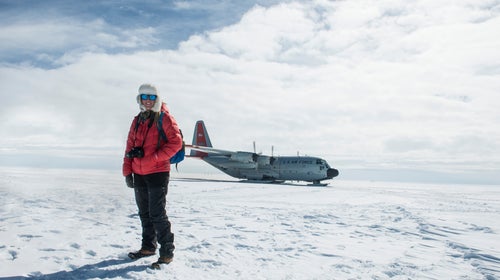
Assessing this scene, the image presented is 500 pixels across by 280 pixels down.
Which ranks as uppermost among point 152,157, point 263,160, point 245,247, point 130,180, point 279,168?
point 152,157

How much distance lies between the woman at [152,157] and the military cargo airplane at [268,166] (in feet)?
73.6

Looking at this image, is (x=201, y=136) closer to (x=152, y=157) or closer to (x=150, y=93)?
(x=150, y=93)

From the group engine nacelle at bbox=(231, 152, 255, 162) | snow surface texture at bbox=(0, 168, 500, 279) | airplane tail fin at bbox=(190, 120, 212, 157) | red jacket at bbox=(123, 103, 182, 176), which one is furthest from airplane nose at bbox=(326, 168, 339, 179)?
red jacket at bbox=(123, 103, 182, 176)

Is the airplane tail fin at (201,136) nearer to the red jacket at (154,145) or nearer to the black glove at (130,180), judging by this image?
the black glove at (130,180)

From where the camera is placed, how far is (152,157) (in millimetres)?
3520

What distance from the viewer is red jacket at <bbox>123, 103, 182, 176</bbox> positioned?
11.6 feet

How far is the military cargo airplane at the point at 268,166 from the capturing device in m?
27.9

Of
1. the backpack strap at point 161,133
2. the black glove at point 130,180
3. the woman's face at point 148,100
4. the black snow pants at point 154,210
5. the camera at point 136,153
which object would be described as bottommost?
the black snow pants at point 154,210

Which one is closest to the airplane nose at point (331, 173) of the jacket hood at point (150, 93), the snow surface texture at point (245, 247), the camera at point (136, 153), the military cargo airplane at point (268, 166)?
the military cargo airplane at point (268, 166)

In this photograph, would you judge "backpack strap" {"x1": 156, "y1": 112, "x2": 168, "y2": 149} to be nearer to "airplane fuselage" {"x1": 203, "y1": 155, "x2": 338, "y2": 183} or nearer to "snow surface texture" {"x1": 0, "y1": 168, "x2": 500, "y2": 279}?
"snow surface texture" {"x1": 0, "y1": 168, "x2": 500, "y2": 279}

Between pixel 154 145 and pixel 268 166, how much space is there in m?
27.1

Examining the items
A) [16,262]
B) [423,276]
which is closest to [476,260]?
[423,276]

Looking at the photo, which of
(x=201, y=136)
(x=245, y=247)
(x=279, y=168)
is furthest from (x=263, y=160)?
(x=245, y=247)

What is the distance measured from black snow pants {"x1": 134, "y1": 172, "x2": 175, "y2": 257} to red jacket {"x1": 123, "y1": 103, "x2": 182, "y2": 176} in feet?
0.33
